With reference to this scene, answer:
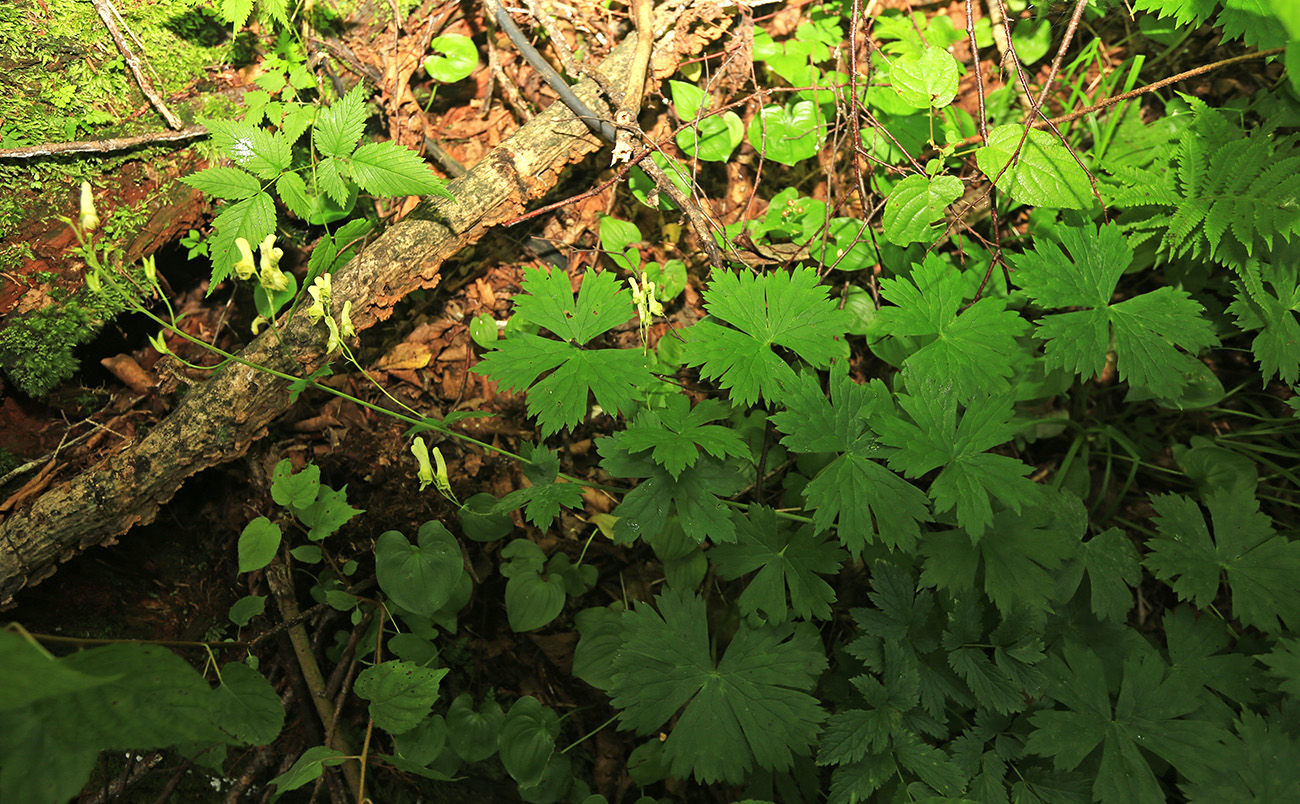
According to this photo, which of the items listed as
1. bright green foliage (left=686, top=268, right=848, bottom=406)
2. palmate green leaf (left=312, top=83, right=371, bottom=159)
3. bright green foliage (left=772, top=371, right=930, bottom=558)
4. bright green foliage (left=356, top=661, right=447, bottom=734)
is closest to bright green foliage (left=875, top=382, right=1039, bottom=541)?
bright green foliage (left=772, top=371, right=930, bottom=558)

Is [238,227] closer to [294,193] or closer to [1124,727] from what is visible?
[294,193]

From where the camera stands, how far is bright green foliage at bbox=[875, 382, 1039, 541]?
1.69 metres

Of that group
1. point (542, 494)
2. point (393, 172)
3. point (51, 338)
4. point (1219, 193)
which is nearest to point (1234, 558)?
point (1219, 193)

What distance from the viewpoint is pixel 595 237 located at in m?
2.62

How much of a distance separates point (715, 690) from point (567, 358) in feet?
3.58

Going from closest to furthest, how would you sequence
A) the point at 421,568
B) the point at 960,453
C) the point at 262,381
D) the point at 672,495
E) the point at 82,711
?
1. the point at 82,711
2. the point at 960,453
3. the point at 672,495
4. the point at 421,568
5. the point at 262,381

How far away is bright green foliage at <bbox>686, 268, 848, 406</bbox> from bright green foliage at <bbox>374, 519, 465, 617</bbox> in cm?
99

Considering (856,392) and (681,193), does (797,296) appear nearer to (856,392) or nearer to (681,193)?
(856,392)

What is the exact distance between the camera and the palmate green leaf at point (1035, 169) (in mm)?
2086

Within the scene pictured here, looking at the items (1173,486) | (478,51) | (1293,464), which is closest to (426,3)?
(478,51)

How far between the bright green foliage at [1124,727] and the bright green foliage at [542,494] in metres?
1.51

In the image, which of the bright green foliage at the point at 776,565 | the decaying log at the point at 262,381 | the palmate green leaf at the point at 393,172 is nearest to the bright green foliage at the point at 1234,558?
the bright green foliage at the point at 776,565

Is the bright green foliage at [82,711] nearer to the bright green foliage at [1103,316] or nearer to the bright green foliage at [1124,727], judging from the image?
the bright green foliage at [1124,727]

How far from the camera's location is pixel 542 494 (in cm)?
190
